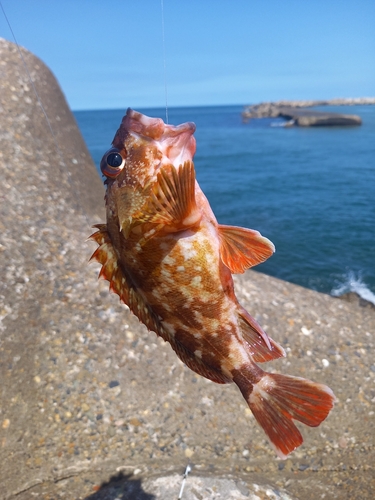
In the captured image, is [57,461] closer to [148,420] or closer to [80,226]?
[148,420]

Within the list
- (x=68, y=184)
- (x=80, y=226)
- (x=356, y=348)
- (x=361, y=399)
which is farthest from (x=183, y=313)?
(x=68, y=184)

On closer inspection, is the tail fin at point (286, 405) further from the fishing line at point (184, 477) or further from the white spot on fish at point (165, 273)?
the fishing line at point (184, 477)

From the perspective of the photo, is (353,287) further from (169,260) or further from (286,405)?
(169,260)

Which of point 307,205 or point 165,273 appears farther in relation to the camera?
point 307,205

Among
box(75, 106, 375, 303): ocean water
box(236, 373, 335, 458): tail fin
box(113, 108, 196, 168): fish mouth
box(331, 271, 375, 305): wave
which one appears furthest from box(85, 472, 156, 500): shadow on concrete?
box(331, 271, 375, 305): wave

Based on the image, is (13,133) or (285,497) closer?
(285,497)

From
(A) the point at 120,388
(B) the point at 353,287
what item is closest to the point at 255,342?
(A) the point at 120,388
